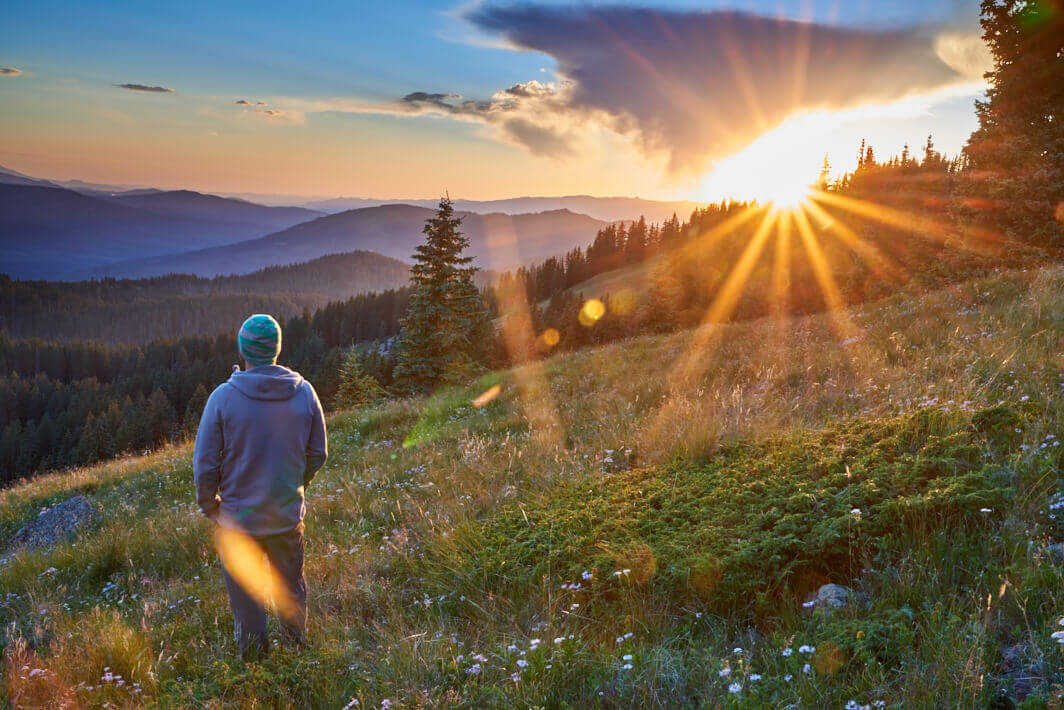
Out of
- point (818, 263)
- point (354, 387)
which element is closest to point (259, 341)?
point (354, 387)

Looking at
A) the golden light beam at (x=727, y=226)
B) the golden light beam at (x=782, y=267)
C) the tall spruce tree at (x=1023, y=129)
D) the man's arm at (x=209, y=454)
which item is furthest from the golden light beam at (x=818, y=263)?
the man's arm at (x=209, y=454)

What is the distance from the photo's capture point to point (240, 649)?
419 centimetres

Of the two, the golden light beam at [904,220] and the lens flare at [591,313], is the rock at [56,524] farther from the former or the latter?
the lens flare at [591,313]

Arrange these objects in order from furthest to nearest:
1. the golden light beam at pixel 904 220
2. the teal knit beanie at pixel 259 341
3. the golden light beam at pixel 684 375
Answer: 1. the golden light beam at pixel 904 220
2. the golden light beam at pixel 684 375
3. the teal knit beanie at pixel 259 341

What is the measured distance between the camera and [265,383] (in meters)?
4.17

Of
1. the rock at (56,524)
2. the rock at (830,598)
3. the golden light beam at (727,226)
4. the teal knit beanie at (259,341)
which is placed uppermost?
the golden light beam at (727,226)

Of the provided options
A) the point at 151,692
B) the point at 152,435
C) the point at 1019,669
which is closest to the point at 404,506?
the point at 151,692

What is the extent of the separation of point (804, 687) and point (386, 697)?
7.41ft

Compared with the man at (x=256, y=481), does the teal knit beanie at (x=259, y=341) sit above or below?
above

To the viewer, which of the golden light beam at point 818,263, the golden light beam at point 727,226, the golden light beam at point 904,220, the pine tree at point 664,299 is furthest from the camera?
the golden light beam at point 727,226

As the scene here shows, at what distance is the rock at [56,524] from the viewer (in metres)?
10.4

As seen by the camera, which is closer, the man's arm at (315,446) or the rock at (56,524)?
the man's arm at (315,446)

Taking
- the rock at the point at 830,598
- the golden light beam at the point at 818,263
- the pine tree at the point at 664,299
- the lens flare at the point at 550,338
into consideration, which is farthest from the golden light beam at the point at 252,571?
the lens flare at the point at 550,338

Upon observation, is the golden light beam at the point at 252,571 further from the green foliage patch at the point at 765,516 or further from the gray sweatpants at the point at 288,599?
the green foliage patch at the point at 765,516
